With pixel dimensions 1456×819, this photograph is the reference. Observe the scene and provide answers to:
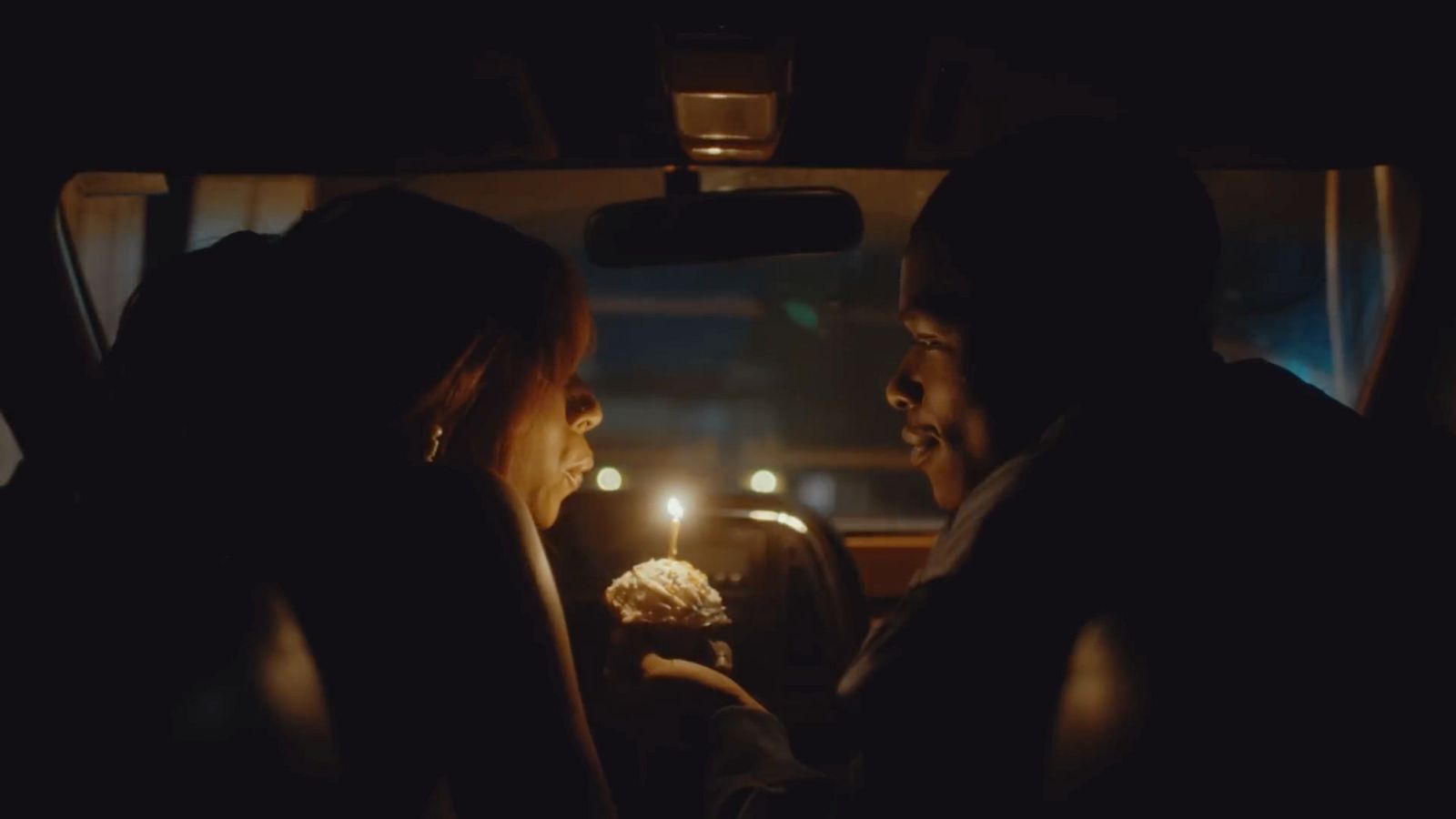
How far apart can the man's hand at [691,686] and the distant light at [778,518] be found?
615mm

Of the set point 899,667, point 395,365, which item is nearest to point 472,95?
point 395,365

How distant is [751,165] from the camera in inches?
108

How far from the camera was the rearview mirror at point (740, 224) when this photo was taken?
8.97ft

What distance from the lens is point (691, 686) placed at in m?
2.65

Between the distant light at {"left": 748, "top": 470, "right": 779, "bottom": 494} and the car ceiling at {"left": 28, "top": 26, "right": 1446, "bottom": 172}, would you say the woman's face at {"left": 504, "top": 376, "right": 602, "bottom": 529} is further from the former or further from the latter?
→ the distant light at {"left": 748, "top": 470, "right": 779, "bottom": 494}

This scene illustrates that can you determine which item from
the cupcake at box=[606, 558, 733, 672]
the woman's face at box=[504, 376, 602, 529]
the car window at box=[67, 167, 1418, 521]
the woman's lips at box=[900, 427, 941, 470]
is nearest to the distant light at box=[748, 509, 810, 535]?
the car window at box=[67, 167, 1418, 521]

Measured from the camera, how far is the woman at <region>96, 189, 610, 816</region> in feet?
5.73

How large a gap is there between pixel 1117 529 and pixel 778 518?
1715mm

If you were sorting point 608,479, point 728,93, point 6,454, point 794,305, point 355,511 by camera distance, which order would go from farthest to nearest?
point 794,305 → point 608,479 → point 6,454 → point 728,93 → point 355,511

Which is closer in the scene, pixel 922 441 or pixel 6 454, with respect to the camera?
pixel 922 441

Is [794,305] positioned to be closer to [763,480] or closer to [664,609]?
A: [763,480]

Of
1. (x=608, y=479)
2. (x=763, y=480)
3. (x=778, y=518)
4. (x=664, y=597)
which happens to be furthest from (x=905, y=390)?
(x=763, y=480)

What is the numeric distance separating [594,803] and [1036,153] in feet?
4.60

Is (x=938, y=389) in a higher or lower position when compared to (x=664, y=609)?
higher
